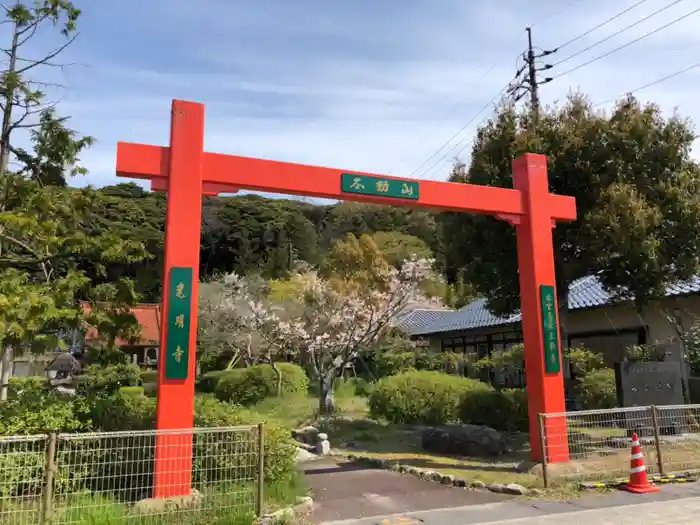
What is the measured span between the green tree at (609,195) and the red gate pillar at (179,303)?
641cm

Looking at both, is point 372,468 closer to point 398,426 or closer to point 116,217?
point 398,426

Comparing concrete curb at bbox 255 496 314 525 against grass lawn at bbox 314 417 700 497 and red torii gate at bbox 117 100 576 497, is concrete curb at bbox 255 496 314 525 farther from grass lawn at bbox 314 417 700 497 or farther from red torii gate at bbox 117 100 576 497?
grass lawn at bbox 314 417 700 497

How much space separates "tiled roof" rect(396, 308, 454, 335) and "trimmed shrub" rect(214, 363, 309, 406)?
26.9 feet

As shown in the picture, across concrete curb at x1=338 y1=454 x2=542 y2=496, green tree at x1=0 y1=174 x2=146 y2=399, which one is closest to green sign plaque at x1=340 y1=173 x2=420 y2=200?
green tree at x1=0 y1=174 x2=146 y2=399

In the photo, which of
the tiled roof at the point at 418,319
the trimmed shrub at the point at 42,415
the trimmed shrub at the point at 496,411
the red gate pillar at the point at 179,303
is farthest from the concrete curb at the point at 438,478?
the tiled roof at the point at 418,319

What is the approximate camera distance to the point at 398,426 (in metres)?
13.6

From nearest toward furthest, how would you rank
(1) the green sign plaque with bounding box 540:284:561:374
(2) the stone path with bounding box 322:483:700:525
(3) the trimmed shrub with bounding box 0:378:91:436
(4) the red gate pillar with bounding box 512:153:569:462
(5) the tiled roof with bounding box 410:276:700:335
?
(2) the stone path with bounding box 322:483:700:525
(3) the trimmed shrub with bounding box 0:378:91:436
(4) the red gate pillar with bounding box 512:153:569:462
(1) the green sign plaque with bounding box 540:284:561:374
(5) the tiled roof with bounding box 410:276:700:335

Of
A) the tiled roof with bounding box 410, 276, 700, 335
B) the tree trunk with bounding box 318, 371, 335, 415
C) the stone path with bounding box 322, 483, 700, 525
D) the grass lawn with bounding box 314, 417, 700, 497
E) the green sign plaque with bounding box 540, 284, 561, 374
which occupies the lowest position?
the stone path with bounding box 322, 483, 700, 525

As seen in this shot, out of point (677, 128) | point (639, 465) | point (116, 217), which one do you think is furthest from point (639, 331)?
point (116, 217)

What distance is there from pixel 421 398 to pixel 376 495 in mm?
6892

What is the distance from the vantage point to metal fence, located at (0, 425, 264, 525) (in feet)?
17.3

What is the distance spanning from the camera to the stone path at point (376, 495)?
6551 mm

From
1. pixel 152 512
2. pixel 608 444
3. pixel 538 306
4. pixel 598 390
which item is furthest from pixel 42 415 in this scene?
pixel 598 390

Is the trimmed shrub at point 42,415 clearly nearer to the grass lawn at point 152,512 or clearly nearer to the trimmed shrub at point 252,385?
the grass lawn at point 152,512
